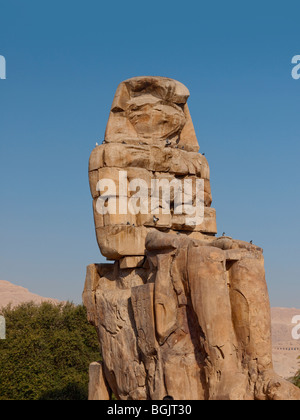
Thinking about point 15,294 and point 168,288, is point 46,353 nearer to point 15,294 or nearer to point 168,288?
point 168,288

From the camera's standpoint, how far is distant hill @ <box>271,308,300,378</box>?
4209 centimetres

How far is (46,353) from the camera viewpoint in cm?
2256

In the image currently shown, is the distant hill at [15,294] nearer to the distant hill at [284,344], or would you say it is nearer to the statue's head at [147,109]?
the distant hill at [284,344]

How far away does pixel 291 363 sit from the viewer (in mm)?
43531

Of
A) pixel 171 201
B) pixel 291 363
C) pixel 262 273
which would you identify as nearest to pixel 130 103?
pixel 171 201

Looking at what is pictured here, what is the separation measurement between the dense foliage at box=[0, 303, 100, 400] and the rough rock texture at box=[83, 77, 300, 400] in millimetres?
8267

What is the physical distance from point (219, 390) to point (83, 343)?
51.5 feet

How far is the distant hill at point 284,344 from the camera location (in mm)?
42094

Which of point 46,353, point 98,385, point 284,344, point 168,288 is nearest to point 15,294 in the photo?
point 284,344

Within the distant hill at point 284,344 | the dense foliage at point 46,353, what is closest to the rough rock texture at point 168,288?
the dense foliage at point 46,353

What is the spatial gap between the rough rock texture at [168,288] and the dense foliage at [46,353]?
827cm

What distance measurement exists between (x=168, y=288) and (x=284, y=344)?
53.6 metres

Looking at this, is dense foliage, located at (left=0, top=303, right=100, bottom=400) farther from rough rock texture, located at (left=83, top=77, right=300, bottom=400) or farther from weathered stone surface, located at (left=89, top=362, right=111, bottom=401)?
rough rock texture, located at (left=83, top=77, right=300, bottom=400)
